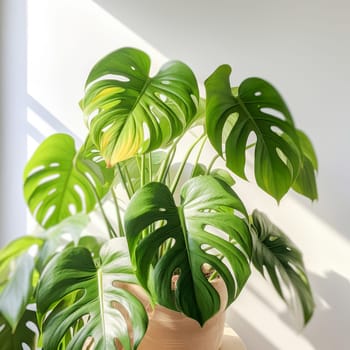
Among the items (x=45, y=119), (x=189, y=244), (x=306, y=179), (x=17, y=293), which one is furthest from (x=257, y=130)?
(x=45, y=119)

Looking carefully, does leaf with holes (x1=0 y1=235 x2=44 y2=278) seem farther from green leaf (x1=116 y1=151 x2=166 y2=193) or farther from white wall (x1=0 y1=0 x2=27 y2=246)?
white wall (x1=0 y1=0 x2=27 y2=246)

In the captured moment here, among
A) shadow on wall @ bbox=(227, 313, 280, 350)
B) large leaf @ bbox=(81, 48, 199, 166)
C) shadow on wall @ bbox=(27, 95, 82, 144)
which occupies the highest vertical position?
large leaf @ bbox=(81, 48, 199, 166)

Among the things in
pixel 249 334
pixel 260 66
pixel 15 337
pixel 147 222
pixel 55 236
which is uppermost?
pixel 260 66

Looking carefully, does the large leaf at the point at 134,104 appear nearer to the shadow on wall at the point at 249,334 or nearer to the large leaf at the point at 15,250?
the large leaf at the point at 15,250

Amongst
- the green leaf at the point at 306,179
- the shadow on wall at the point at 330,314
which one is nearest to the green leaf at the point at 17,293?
the green leaf at the point at 306,179

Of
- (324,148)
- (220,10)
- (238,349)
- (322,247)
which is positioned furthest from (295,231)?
(220,10)

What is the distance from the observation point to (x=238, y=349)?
1112mm

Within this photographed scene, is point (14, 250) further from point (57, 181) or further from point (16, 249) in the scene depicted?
point (57, 181)

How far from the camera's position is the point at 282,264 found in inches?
32.7

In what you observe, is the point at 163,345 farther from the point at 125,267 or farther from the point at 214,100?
the point at 214,100

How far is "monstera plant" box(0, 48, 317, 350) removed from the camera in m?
0.76

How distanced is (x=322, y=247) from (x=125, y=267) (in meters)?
0.63

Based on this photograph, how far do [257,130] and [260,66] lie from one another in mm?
409

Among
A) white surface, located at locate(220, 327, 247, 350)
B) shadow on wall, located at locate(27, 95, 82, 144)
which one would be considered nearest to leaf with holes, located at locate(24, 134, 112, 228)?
shadow on wall, located at locate(27, 95, 82, 144)
